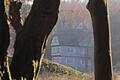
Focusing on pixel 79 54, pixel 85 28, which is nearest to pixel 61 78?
pixel 79 54

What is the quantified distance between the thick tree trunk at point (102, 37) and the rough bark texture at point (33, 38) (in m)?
1.19

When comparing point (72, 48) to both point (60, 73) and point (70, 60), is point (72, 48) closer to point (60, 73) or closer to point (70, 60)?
point (70, 60)

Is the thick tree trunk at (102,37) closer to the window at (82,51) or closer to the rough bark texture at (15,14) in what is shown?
the rough bark texture at (15,14)

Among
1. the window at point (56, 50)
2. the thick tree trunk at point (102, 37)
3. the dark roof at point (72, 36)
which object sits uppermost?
the thick tree trunk at point (102, 37)

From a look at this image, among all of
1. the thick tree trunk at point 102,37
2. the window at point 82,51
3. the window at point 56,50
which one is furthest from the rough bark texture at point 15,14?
the window at point 82,51

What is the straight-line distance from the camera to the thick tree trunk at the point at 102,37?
171 inches

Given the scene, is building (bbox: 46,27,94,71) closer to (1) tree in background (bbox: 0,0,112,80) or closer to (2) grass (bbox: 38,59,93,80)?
(2) grass (bbox: 38,59,93,80)

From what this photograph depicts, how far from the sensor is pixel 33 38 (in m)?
3.11

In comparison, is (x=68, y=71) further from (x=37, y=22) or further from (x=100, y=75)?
(x=37, y=22)

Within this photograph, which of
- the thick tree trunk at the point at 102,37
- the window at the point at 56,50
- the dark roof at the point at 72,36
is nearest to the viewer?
the thick tree trunk at the point at 102,37

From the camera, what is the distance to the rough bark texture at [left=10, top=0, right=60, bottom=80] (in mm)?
3035

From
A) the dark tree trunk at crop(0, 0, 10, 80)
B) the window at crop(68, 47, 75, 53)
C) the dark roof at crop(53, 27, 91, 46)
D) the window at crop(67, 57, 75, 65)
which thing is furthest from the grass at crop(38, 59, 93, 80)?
the dark roof at crop(53, 27, 91, 46)

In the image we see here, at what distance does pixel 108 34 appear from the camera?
4.38 m

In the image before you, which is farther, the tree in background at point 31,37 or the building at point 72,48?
the building at point 72,48
